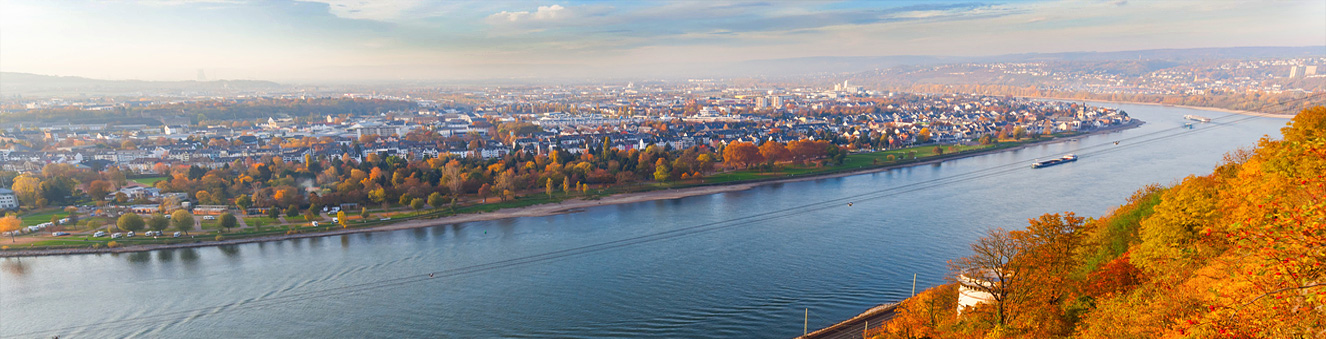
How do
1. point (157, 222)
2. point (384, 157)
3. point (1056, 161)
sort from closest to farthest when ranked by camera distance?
point (157, 222)
point (384, 157)
point (1056, 161)

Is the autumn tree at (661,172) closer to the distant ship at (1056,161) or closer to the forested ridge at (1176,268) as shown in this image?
the forested ridge at (1176,268)

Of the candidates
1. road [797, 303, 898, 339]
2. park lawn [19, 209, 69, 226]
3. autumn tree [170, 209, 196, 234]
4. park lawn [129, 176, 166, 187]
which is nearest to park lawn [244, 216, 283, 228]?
autumn tree [170, 209, 196, 234]

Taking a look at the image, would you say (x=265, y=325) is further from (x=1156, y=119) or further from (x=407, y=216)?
(x=1156, y=119)

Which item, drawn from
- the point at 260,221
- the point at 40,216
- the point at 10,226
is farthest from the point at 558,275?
the point at 40,216

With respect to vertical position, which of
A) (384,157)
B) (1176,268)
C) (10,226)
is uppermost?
(1176,268)

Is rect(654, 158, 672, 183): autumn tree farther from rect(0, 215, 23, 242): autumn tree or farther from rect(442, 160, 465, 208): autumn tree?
rect(0, 215, 23, 242): autumn tree

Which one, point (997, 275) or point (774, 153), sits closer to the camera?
point (997, 275)

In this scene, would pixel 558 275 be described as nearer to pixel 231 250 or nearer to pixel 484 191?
pixel 484 191
